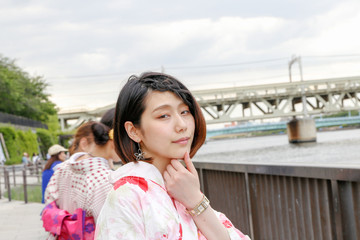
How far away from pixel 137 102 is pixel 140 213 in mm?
388

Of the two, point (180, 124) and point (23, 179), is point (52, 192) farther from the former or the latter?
point (23, 179)

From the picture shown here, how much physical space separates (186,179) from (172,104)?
0.26m

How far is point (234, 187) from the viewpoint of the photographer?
14.9 ft

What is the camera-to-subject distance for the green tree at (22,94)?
53812 millimetres

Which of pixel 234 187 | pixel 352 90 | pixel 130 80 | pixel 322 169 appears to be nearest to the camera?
pixel 130 80

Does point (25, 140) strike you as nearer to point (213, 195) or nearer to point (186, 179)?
point (213, 195)

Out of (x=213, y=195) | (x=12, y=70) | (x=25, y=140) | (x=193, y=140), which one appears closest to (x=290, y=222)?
(x=213, y=195)

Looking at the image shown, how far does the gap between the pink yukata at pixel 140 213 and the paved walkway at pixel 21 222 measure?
6.95m

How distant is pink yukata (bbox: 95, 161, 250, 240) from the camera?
1.38 m

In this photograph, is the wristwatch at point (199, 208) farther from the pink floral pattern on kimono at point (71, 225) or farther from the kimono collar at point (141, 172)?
the pink floral pattern on kimono at point (71, 225)

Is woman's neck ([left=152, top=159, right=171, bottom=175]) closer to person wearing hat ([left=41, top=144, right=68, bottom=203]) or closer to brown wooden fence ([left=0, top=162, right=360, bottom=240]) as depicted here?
brown wooden fence ([left=0, top=162, right=360, bottom=240])

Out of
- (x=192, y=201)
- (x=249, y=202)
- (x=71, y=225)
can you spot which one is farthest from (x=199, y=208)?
(x=249, y=202)

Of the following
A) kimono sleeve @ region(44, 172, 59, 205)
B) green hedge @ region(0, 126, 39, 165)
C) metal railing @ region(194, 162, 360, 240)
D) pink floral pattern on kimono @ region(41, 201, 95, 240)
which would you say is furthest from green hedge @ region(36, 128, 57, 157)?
pink floral pattern on kimono @ region(41, 201, 95, 240)

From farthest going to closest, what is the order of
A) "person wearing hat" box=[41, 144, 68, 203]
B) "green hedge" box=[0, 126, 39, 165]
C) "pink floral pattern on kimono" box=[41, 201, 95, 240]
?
"green hedge" box=[0, 126, 39, 165], "person wearing hat" box=[41, 144, 68, 203], "pink floral pattern on kimono" box=[41, 201, 95, 240]
